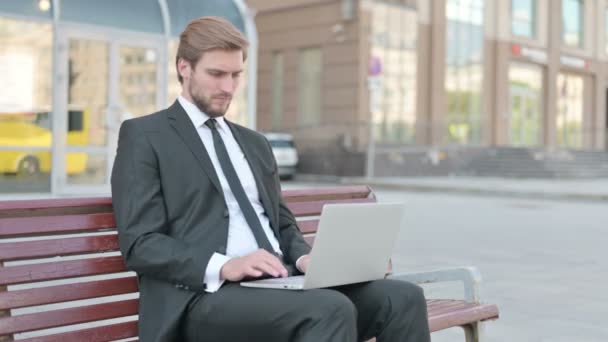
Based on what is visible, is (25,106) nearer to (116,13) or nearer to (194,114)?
(116,13)

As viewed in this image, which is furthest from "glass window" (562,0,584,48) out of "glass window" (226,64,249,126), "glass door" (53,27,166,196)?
"glass door" (53,27,166,196)

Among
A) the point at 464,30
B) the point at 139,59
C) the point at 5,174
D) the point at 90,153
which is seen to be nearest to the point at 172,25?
the point at 139,59

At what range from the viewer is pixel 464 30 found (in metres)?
34.3

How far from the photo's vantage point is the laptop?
8.86 feet

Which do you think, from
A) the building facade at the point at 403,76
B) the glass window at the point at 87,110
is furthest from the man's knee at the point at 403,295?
the building facade at the point at 403,76

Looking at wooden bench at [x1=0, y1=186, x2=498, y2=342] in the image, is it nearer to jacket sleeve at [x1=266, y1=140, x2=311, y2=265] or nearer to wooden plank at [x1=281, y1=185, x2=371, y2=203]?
jacket sleeve at [x1=266, y1=140, x2=311, y2=265]

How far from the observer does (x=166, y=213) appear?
116 inches

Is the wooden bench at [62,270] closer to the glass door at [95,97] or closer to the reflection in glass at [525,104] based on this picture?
the glass door at [95,97]

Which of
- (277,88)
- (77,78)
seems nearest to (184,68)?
(77,78)

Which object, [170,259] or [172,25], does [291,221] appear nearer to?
[170,259]

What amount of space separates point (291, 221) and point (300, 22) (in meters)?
29.9

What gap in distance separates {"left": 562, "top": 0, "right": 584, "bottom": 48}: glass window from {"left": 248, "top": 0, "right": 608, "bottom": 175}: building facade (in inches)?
60.4

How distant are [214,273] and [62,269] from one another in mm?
509

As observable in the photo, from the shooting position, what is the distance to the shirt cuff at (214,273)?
2.76 meters
